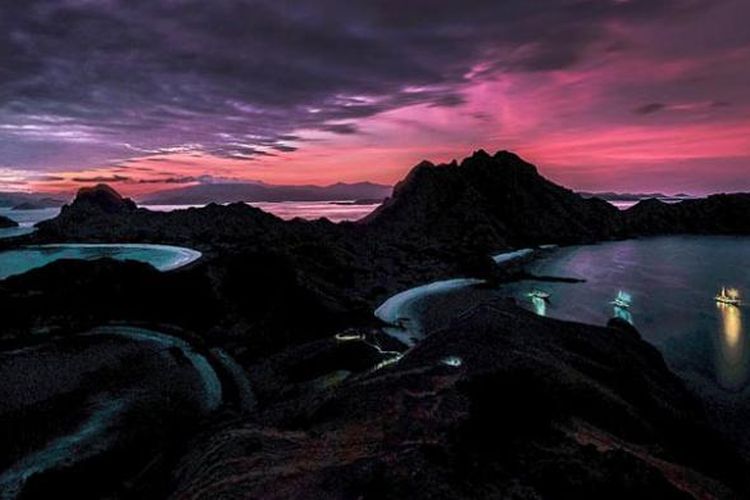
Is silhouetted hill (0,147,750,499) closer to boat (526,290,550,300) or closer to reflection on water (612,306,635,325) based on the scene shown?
boat (526,290,550,300)

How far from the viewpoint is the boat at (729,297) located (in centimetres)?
7481

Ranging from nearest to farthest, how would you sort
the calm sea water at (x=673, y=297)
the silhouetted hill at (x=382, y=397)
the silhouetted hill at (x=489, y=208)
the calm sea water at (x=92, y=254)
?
the silhouetted hill at (x=382, y=397), the calm sea water at (x=673, y=297), the calm sea water at (x=92, y=254), the silhouetted hill at (x=489, y=208)

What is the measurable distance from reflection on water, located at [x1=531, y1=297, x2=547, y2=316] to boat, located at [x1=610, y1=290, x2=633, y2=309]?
36.5 ft

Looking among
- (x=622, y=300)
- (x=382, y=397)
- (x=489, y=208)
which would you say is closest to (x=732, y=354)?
(x=622, y=300)

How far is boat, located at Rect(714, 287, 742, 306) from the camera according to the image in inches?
2945

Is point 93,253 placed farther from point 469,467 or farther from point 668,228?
point 668,228

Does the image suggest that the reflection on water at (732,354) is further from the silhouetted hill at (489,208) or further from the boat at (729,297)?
the silhouetted hill at (489,208)

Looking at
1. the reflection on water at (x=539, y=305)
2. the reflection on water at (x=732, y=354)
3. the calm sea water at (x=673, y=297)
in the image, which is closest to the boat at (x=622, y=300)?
the calm sea water at (x=673, y=297)

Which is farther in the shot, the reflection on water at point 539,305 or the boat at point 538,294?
the boat at point 538,294

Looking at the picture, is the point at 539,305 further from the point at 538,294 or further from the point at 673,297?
the point at 673,297

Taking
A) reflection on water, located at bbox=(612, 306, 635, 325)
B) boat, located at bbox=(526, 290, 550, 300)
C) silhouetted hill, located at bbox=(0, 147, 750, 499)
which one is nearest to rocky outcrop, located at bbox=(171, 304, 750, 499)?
silhouetted hill, located at bbox=(0, 147, 750, 499)

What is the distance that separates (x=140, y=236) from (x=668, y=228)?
650ft

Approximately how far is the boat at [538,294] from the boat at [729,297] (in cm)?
2698

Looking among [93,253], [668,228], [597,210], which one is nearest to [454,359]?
[93,253]
